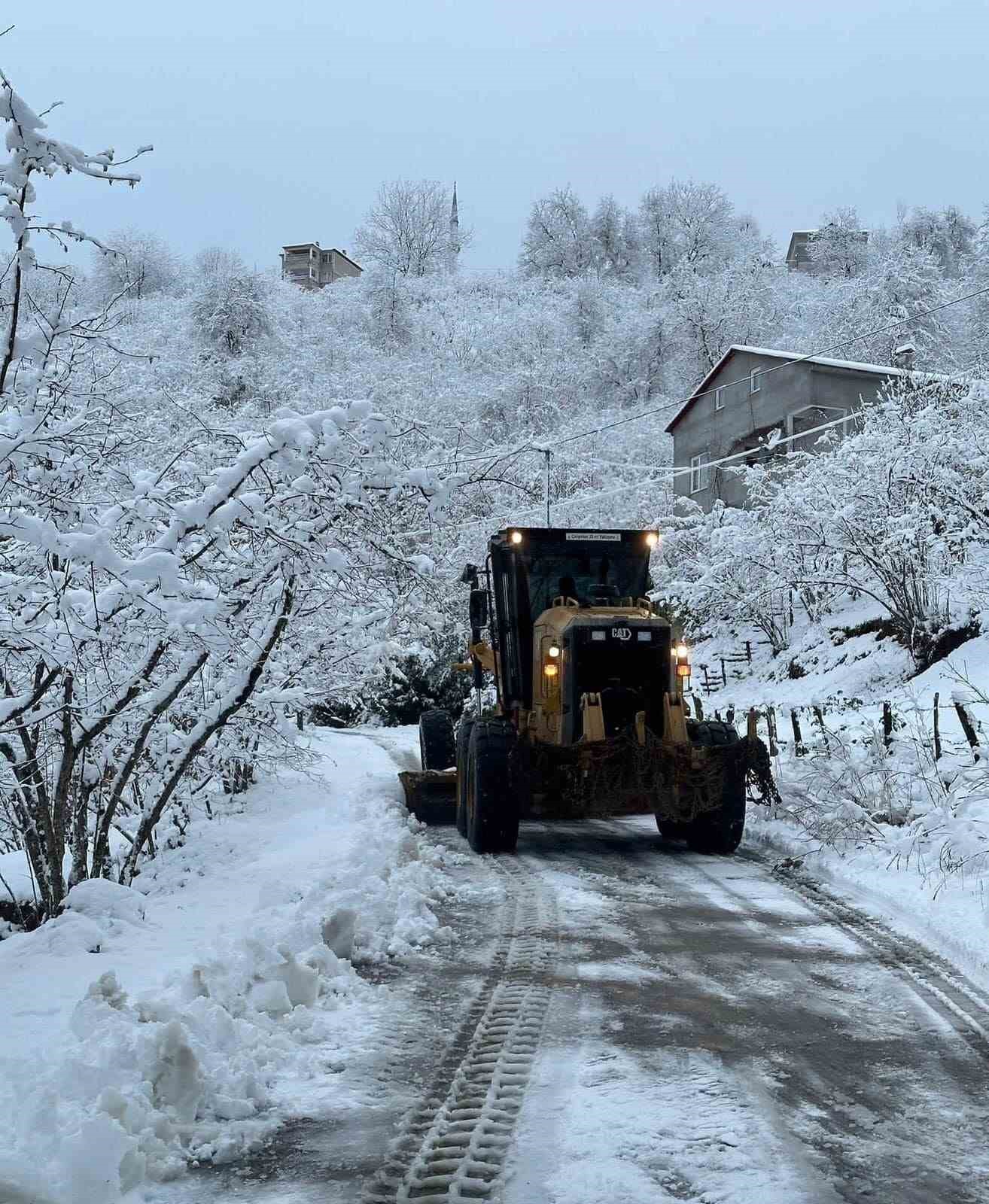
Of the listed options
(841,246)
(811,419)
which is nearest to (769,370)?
(811,419)

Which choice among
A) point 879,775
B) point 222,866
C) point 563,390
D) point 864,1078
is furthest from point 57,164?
point 563,390

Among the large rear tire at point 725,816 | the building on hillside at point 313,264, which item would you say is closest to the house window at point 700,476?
the large rear tire at point 725,816

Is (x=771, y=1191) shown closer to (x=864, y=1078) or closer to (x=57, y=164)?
(x=864, y=1078)

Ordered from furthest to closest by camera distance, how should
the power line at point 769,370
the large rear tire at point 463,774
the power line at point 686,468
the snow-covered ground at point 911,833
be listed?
1. the power line at point 686,468
2. the large rear tire at point 463,774
3. the power line at point 769,370
4. the snow-covered ground at point 911,833

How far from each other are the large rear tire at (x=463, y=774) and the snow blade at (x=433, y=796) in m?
0.84

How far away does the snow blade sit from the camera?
516 inches

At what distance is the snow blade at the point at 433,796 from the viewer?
1309 cm

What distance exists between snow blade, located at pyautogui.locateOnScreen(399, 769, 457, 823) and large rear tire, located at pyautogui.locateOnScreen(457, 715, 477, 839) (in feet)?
2.76

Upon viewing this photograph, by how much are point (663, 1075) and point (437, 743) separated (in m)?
11.8

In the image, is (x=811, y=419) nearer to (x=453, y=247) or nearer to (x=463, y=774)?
(x=463, y=774)

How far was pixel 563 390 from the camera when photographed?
6322cm

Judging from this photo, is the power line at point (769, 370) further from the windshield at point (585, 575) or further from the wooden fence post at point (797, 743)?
the wooden fence post at point (797, 743)

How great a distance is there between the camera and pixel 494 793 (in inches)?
406

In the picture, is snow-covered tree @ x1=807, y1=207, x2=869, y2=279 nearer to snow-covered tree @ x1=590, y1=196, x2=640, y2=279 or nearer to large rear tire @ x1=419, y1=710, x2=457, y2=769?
snow-covered tree @ x1=590, y1=196, x2=640, y2=279
